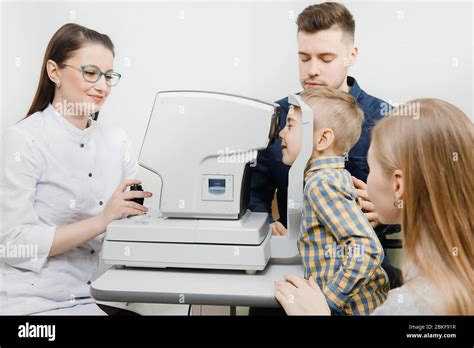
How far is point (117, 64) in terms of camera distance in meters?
1.42

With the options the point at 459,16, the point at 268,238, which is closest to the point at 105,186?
the point at 268,238

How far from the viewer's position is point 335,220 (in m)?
1.04

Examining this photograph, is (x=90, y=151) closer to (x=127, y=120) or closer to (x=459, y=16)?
(x=127, y=120)

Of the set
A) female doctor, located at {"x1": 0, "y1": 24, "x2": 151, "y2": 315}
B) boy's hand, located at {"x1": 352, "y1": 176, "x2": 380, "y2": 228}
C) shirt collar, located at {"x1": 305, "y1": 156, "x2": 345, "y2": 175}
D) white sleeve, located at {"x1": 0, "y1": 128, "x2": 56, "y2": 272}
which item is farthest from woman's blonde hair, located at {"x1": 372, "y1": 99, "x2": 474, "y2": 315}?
white sleeve, located at {"x1": 0, "y1": 128, "x2": 56, "y2": 272}

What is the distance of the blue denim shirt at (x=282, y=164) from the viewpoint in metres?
1.47

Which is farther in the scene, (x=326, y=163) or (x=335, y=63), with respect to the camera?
(x=335, y=63)

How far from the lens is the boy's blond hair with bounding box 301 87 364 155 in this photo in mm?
1157

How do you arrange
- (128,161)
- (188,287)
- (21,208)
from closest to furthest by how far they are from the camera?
(188,287) → (21,208) → (128,161)

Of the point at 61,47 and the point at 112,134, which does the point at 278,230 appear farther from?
the point at 61,47

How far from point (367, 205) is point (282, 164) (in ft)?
1.18

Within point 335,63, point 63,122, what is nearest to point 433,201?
point 335,63

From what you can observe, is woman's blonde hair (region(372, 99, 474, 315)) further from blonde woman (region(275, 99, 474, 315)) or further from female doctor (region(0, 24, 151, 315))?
female doctor (region(0, 24, 151, 315))

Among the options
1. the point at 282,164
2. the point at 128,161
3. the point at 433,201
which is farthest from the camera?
the point at 282,164

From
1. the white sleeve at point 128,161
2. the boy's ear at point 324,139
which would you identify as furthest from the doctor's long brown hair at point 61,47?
the boy's ear at point 324,139
